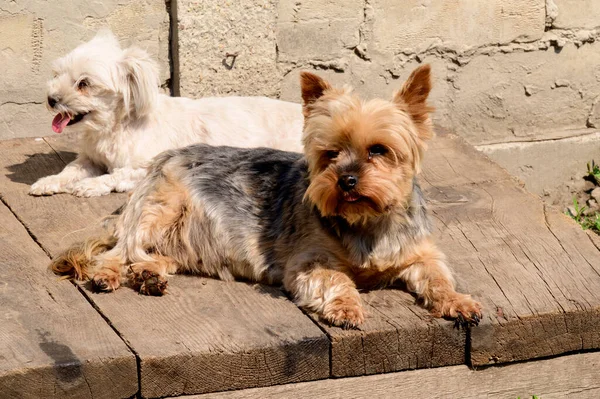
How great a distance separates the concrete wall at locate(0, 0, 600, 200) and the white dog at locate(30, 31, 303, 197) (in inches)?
15.1

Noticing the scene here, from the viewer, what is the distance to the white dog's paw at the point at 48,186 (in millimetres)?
5125

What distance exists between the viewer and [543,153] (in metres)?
6.90

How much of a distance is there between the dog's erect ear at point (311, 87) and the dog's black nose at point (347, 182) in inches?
16.9

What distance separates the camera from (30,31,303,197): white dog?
5.09 meters

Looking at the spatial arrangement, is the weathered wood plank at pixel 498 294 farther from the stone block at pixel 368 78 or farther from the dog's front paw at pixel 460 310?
the stone block at pixel 368 78

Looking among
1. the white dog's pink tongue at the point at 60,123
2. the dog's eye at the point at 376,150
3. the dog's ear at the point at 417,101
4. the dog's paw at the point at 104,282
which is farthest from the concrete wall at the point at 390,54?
the dog's eye at the point at 376,150

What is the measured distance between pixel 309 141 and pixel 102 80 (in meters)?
1.55

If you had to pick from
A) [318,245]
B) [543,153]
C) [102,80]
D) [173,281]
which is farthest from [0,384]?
[543,153]

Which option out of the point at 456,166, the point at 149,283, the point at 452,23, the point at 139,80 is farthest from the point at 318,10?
the point at 149,283

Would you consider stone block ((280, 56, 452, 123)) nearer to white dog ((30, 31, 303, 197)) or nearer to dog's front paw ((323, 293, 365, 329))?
white dog ((30, 31, 303, 197))

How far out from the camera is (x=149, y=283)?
4.06 m

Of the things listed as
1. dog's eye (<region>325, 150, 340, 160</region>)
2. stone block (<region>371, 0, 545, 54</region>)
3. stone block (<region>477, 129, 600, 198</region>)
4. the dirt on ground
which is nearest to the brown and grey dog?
dog's eye (<region>325, 150, 340, 160</region>)

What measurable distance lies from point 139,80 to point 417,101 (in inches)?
67.6

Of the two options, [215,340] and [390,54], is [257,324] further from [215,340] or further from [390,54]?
[390,54]
